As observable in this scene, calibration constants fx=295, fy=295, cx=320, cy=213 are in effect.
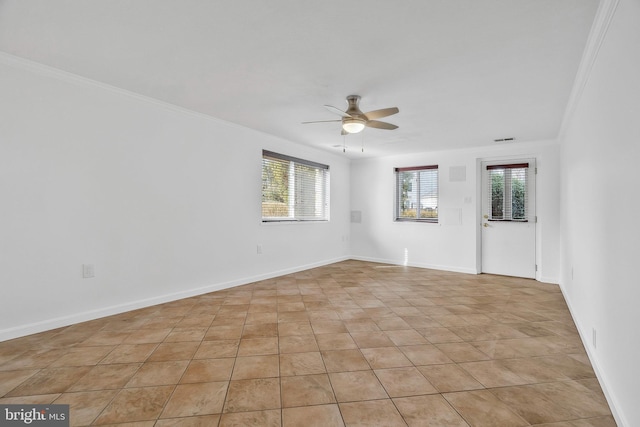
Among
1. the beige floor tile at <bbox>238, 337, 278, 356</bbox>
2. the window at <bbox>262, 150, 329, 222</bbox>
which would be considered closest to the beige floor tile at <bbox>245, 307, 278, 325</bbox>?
the beige floor tile at <bbox>238, 337, 278, 356</bbox>

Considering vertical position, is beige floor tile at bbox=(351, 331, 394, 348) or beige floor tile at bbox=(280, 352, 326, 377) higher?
beige floor tile at bbox=(280, 352, 326, 377)

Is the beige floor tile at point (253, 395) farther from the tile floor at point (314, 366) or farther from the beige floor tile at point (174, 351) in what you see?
the beige floor tile at point (174, 351)

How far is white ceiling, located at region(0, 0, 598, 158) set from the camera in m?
1.85

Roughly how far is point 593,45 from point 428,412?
2648 mm

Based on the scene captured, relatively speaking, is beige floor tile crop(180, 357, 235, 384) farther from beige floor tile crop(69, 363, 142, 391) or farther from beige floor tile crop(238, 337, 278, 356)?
beige floor tile crop(69, 363, 142, 391)

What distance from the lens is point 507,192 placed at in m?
5.28

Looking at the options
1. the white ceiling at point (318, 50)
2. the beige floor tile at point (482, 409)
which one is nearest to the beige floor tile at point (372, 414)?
the beige floor tile at point (482, 409)

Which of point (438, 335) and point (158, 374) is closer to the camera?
point (158, 374)

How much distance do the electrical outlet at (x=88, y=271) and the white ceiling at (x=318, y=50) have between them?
1837 mm

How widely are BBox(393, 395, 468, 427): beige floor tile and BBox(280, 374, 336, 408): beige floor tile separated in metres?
0.41

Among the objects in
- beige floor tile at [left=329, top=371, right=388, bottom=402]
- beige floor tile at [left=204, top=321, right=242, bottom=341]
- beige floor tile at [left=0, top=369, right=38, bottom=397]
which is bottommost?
beige floor tile at [left=329, top=371, right=388, bottom=402]

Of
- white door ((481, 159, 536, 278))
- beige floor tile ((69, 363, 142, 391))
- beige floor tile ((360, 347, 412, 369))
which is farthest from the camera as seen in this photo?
white door ((481, 159, 536, 278))

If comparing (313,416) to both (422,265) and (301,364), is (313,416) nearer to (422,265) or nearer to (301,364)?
(301,364)

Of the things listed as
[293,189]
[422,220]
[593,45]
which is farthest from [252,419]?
[422,220]
